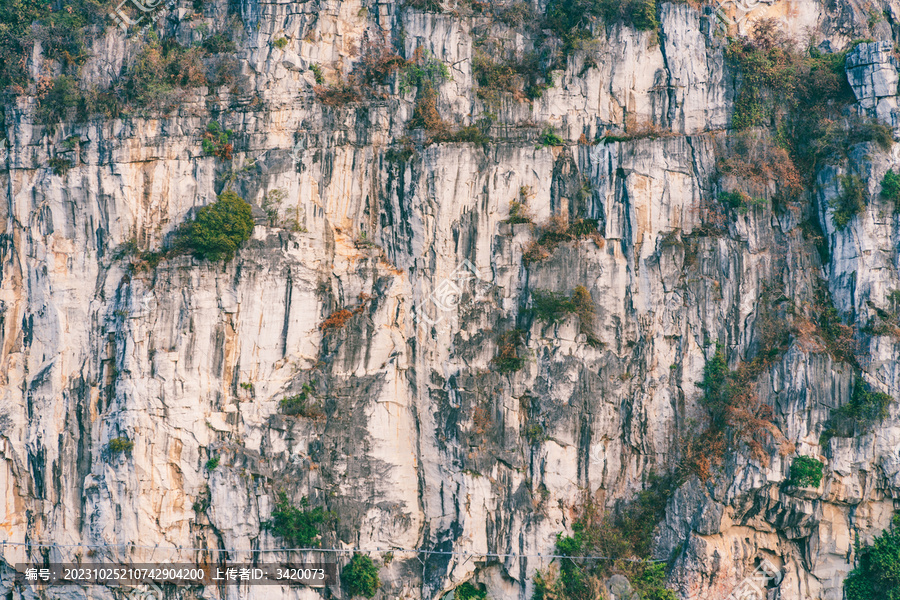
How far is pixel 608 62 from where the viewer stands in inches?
1084

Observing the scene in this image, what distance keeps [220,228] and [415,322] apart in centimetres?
678

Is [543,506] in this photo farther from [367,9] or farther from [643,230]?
[367,9]

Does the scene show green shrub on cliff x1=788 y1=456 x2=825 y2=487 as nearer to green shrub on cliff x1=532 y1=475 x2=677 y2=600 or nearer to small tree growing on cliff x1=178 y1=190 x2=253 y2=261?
green shrub on cliff x1=532 y1=475 x2=677 y2=600

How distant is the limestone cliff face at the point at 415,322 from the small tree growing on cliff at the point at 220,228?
532mm

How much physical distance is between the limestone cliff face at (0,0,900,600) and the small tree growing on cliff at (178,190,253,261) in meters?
0.53

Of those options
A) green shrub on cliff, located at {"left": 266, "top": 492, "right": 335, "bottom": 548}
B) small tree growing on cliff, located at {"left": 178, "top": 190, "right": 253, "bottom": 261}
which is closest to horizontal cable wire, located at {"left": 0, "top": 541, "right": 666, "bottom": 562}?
green shrub on cliff, located at {"left": 266, "top": 492, "right": 335, "bottom": 548}

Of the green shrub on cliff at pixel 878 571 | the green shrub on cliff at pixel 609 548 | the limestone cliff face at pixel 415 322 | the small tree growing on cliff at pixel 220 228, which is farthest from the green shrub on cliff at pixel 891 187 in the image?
the small tree growing on cliff at pixel 220 228

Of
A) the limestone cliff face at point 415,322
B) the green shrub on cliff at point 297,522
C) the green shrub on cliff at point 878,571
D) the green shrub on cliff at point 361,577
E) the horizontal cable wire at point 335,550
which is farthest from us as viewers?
the green shrub on cliff at point 361,577

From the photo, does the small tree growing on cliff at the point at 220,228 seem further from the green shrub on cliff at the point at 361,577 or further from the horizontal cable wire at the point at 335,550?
the green shrub on cliff at the point at 361,577

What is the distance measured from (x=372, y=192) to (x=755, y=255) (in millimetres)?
12573

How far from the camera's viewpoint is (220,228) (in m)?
25.2

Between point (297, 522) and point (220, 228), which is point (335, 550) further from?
point (220, 228)

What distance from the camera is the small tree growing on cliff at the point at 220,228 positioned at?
25.1m

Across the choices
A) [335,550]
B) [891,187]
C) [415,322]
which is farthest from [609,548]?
[891,187]
